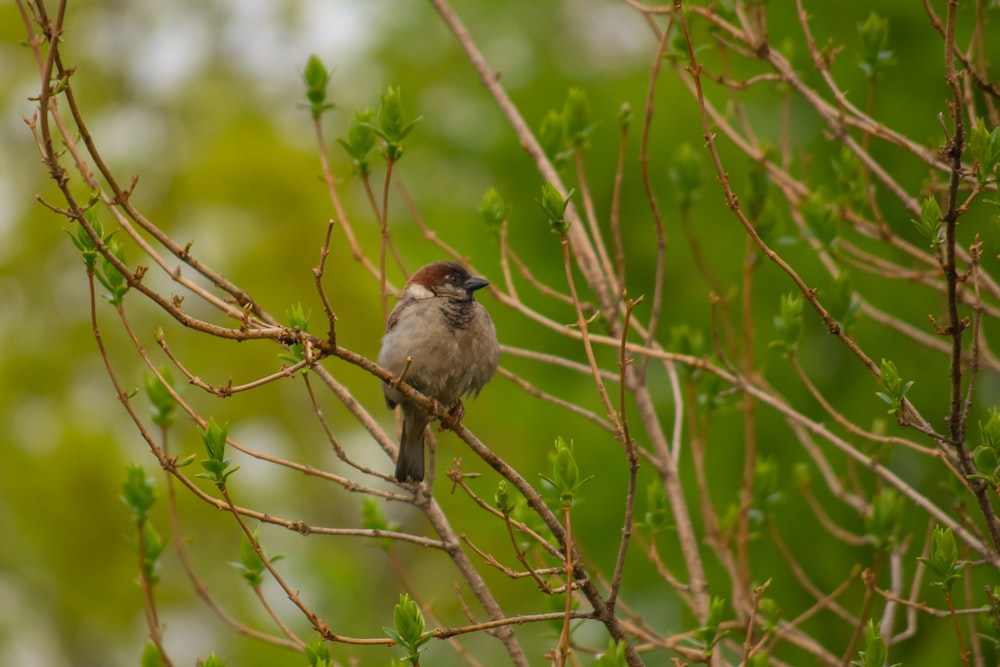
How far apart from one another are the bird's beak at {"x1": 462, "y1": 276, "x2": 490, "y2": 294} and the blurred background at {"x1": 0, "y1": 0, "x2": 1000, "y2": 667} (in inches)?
115

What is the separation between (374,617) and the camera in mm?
11586

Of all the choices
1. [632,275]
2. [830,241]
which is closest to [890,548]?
[830,241]

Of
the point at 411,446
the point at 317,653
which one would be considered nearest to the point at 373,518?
the point at 411,446

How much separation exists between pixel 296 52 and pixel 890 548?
36.2 ft

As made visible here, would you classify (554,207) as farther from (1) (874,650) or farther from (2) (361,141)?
(1) (874,650)

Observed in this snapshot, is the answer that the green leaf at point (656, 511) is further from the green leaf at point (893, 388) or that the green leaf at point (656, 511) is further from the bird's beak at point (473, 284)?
the bird's beak at point (473, 284)

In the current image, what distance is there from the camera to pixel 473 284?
4.57 m

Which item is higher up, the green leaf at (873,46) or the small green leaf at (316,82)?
the small green leaf at (316,82)

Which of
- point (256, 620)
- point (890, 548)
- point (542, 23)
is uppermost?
point (542, 23)

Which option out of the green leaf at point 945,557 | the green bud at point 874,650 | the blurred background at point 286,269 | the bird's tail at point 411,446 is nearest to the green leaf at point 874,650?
the green bud at point 874,650

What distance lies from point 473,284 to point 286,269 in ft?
21.2

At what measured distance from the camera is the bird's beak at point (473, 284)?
4.46 metres

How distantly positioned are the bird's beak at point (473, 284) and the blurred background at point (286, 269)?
2.93 meters

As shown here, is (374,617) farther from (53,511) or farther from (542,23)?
(542,23)
